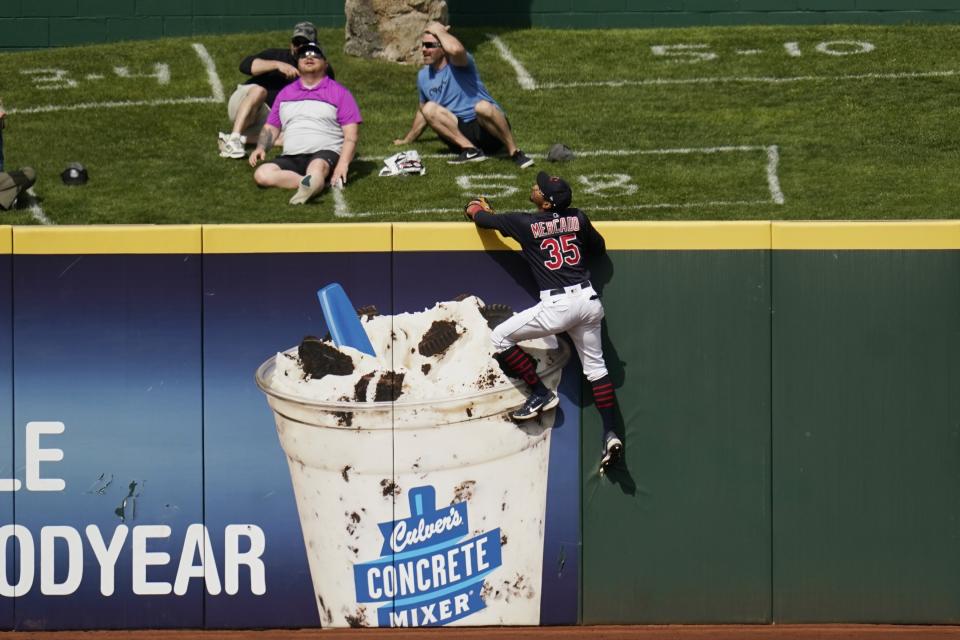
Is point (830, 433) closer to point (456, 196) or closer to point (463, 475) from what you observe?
point (463, 475)

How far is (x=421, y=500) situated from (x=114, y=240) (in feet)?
7.23

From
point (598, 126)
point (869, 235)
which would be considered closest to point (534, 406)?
point (869, 235)

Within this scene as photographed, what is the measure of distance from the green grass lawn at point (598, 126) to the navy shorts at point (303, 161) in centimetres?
29

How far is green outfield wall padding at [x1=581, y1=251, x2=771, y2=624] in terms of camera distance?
7578mm

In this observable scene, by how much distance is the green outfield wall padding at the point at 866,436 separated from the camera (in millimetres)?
7543

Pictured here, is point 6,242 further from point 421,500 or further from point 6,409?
point 421,500

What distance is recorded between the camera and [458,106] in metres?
13.4

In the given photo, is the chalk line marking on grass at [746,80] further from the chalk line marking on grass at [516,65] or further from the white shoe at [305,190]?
the white shoe at [305,190]

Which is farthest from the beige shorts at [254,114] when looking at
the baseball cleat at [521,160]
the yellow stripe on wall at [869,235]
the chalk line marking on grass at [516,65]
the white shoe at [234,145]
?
the yellow stripe on wall at [869,235]

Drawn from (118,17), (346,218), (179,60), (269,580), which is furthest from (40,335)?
(118,17)

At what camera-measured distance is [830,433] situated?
762 cm

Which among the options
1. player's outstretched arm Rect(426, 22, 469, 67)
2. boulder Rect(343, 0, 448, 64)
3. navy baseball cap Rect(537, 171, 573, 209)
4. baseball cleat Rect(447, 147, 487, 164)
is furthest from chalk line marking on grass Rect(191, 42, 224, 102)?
navy baseball cap Rect(537, 171, 573, 209)

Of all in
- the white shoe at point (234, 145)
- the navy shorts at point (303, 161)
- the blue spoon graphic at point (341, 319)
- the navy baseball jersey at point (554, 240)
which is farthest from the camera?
the white shoe at point (234, 145)

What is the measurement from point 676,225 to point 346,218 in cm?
461
